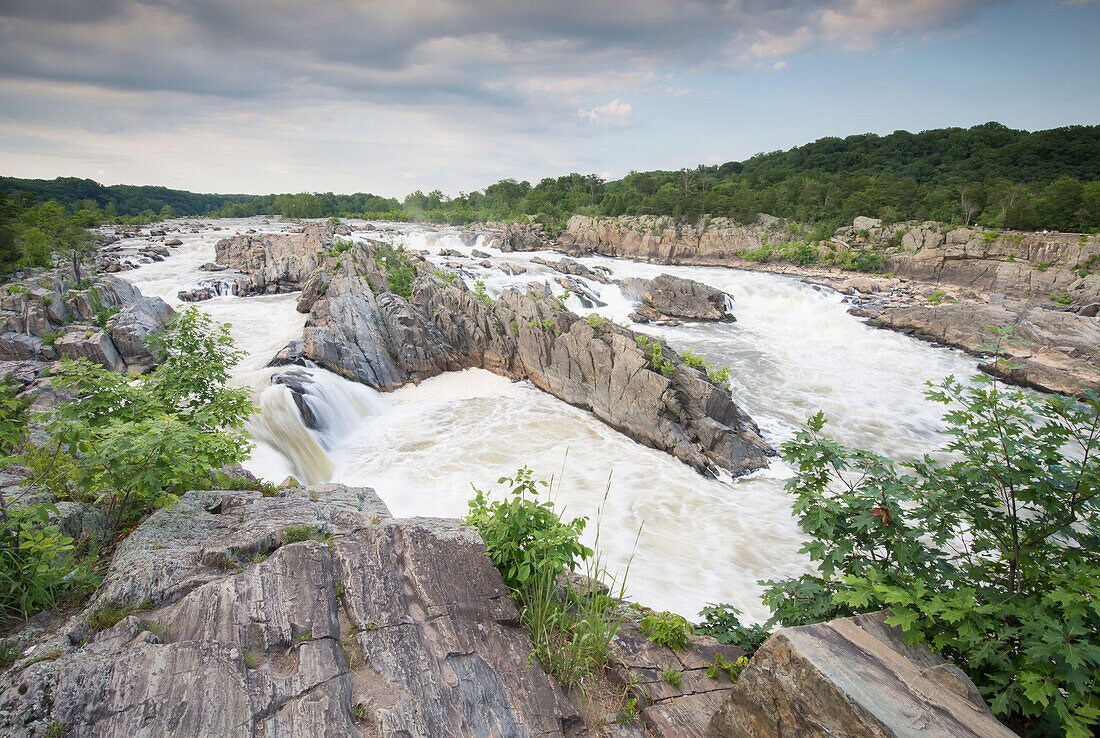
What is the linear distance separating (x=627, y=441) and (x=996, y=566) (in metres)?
11.2

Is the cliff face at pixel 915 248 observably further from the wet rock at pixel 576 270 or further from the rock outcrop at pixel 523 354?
the rock outcrop at pixel 523 354

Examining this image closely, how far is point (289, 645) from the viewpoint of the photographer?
344 centimetres

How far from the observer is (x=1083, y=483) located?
3.10 m

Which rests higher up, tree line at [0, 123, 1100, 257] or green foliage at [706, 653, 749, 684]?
tree line at [0, 123, 1100, 257]

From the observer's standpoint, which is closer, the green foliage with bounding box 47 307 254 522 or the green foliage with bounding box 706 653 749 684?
the green foliage with bounding box 47 307 254 522

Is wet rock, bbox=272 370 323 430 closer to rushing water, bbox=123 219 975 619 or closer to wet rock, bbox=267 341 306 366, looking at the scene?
rushing water, bbox=123 219 975 619

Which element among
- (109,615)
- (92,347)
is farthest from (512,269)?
(109,615)

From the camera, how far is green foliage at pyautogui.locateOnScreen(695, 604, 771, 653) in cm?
470

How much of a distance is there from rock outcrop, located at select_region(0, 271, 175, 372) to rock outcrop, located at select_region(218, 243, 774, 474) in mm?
5725

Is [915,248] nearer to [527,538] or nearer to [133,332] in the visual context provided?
[527,538]

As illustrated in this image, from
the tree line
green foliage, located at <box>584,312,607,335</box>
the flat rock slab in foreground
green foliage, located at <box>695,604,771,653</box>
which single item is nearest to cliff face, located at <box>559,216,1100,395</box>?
the tree line

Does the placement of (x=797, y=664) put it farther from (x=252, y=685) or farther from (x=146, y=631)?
(x=146, y=631)

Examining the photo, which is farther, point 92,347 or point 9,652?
point 92,347

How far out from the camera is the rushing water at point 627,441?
956cm
